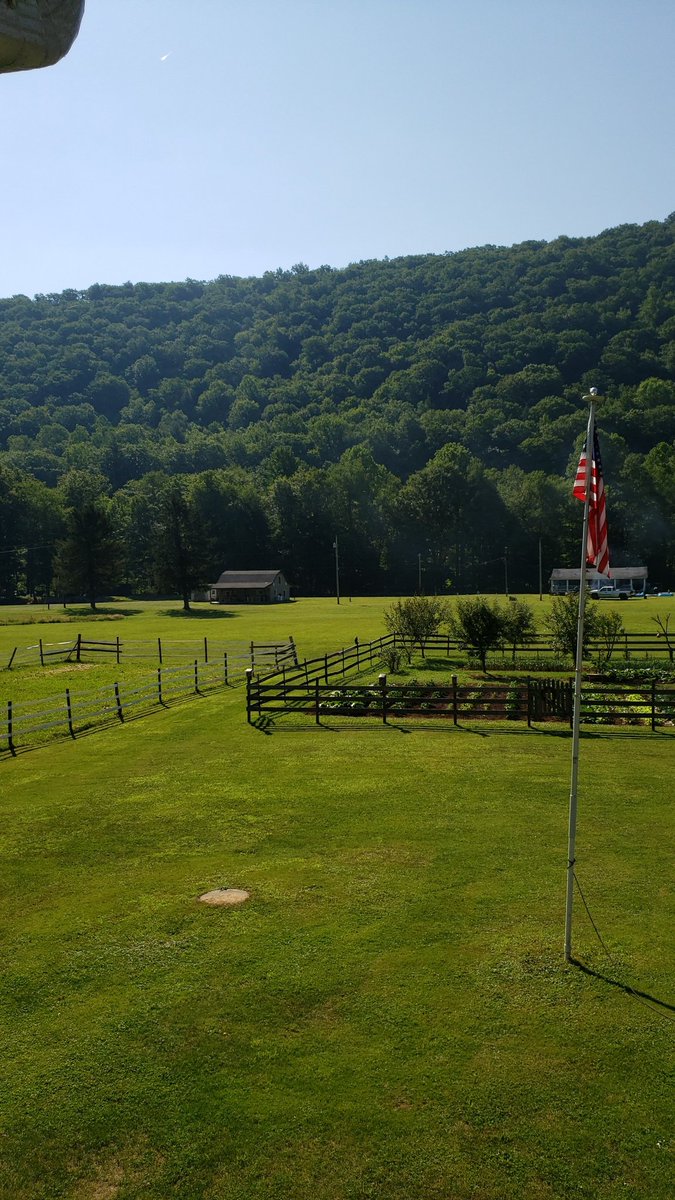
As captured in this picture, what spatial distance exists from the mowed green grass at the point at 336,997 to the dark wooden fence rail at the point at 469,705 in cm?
666

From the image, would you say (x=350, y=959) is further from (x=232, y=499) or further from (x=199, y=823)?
(x=232, y=499)

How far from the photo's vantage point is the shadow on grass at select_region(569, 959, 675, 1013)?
29.8 ft

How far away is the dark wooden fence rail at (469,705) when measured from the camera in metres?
24.2

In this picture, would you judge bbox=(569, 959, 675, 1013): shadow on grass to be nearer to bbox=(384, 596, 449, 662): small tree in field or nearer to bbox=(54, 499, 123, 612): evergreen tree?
bbox=(384, 596, 449, 662): small tree in field

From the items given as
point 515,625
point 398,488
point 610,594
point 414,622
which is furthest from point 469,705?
point 398,488

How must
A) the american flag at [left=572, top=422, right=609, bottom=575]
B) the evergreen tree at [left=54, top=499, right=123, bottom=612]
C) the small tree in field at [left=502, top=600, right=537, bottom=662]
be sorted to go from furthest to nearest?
1. the evergreen tree at [left=54, top=499, right=123, bottom=612]
2. the small tree in field at [left=502, top=600, right=537, bottom=662]
3. the american flag at [left=572, top=422, right=609, bottom=575]

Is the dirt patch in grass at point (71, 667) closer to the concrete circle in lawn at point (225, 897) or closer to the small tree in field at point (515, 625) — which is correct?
the small tree in field at point (515, 625)

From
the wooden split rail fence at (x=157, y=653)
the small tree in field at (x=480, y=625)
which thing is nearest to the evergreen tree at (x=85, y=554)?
the wooden split rail fence at (x=157, y=653)

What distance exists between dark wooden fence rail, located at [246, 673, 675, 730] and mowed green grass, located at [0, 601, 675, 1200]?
6.66m

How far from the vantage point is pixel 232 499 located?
130 metres

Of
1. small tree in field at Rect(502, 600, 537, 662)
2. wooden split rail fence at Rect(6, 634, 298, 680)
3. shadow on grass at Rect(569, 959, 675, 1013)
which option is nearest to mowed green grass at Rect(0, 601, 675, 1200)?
shadow on grass at Rect(569, 959, 675, 1013)

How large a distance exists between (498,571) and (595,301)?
102 meters

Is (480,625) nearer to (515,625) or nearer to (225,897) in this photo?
(515,625)

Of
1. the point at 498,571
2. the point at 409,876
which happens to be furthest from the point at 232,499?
the point at 409,876
